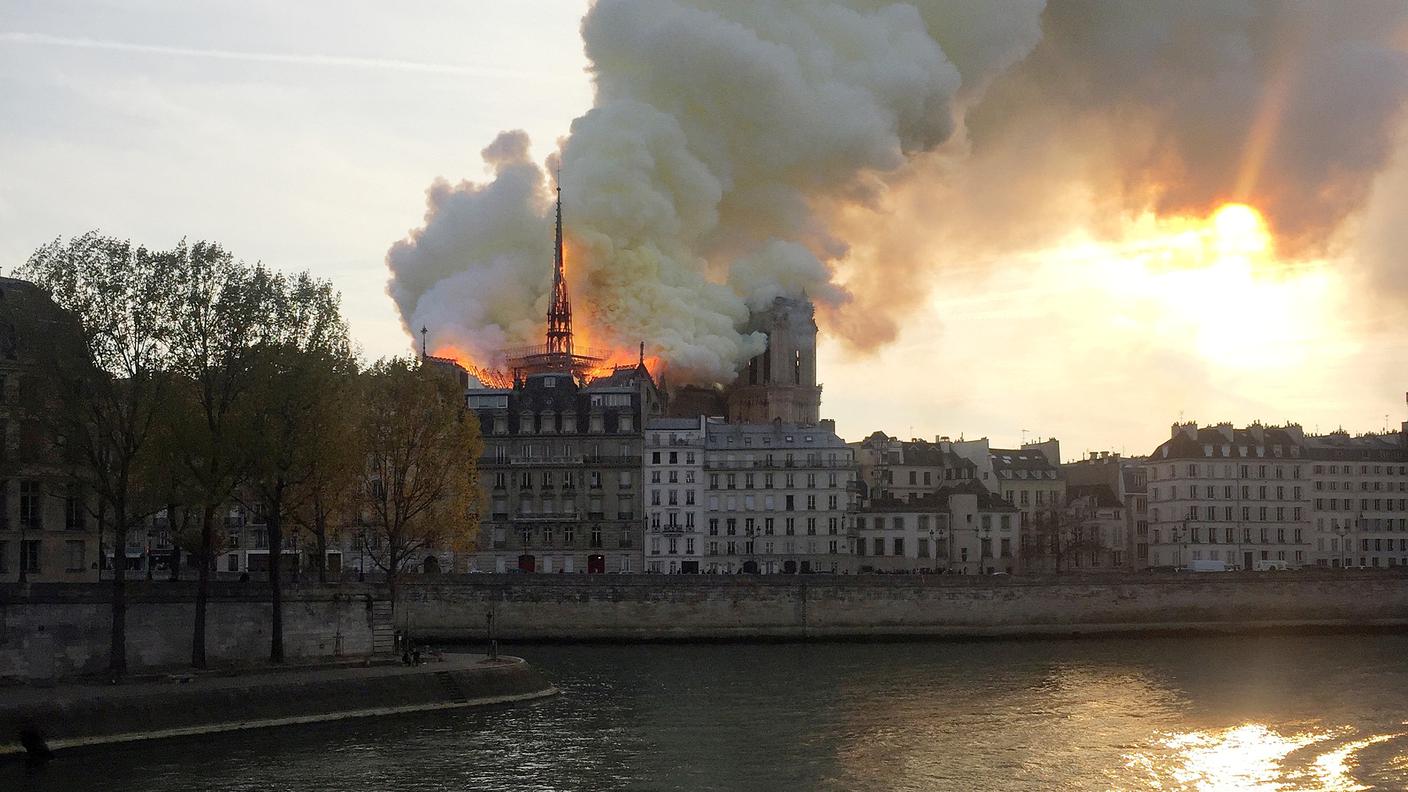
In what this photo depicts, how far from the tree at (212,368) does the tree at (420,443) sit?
1335 centimetres

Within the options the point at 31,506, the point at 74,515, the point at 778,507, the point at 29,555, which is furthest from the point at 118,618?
the point at 778,507

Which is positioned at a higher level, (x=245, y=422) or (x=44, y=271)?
(x=44, y=271)

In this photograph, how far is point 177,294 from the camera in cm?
5712

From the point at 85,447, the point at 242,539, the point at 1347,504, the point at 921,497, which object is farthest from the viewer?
the point at 1347,504

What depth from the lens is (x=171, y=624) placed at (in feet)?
199

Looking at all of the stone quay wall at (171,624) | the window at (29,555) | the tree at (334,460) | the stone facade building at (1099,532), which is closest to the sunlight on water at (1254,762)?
the tree at (334,460)

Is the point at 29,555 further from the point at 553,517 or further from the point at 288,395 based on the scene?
the point at 553,517

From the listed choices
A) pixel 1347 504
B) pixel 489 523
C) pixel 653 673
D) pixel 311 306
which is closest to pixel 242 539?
pixel 489 523

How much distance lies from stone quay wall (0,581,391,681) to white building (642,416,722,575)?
1842 inches

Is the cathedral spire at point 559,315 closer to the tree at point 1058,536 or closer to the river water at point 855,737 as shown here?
the tree at point 1058,536

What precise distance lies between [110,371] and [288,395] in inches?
230

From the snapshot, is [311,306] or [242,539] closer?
[311,306]

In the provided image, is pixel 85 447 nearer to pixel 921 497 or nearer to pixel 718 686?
pixel 718 686

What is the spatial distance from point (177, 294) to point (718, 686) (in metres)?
26.9
